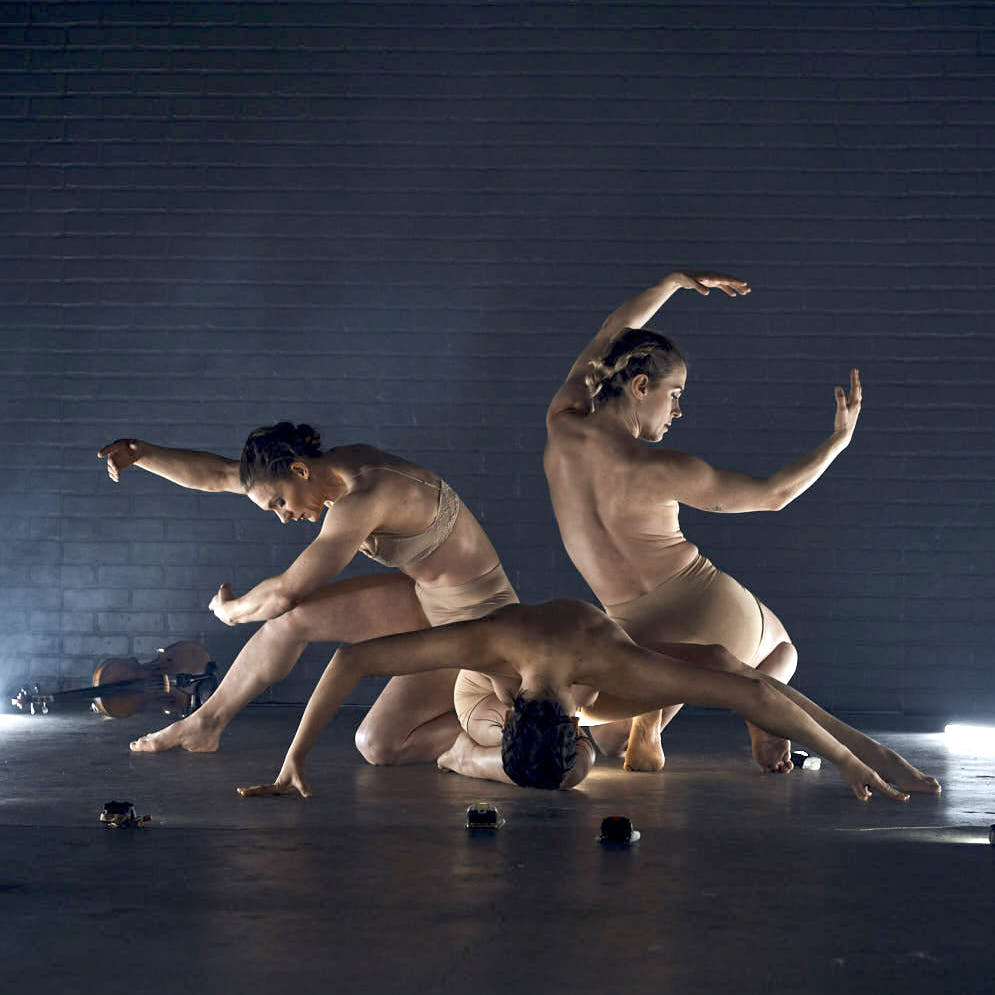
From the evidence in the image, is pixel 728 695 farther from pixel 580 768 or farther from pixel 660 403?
pixel 660 403

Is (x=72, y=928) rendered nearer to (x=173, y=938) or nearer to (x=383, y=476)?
(x=173, y=938)

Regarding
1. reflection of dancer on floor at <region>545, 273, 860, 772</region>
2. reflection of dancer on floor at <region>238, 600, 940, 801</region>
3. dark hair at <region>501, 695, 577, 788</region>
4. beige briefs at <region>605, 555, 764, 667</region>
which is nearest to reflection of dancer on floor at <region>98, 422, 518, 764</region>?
reflection of dancer on floor at <region>545, 273, 860, 772</region>

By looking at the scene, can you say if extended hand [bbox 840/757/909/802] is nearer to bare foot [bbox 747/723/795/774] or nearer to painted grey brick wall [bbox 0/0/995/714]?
bare foot [bbox 747/723/795/774]

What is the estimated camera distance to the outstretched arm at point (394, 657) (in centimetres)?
385

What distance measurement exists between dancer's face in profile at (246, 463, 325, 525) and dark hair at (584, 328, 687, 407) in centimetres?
97

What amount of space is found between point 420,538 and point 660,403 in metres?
0.90

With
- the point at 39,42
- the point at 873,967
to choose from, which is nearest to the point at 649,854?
the point at 873,967

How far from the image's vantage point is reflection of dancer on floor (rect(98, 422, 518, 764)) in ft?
14.8

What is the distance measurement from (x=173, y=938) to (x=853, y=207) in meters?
5.45

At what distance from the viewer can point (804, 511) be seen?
6.93 meters

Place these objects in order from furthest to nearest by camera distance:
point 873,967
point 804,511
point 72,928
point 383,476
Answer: point 804,511 → point 383,476 → point 72,928 → point 873,967

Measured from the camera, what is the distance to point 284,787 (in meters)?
4.04

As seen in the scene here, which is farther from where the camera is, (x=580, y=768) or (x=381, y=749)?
(x=381, y=749)

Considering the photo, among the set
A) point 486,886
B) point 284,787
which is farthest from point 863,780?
point 284,787
